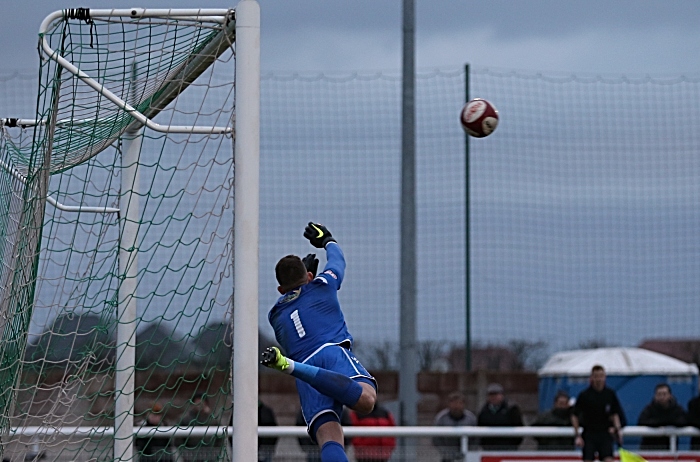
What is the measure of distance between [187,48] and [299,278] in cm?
157

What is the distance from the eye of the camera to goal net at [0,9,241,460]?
202 inches

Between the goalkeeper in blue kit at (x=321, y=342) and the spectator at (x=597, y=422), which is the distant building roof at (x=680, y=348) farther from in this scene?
the goalkeeper in blue kit at (x=321, y=342)

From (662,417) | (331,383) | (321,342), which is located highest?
Result: (321,342)

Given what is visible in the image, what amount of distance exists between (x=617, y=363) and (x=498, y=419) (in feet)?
10.4

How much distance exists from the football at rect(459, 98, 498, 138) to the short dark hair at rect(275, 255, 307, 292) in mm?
2061

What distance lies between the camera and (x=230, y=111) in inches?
196

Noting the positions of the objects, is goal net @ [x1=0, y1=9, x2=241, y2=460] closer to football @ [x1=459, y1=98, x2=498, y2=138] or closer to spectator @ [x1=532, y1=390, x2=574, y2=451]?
football @ [x1=459, y1=98, x2=498, y2=138]

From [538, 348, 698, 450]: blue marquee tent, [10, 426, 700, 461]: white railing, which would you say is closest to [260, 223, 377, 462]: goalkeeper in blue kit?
[10, 426, 700, 461]: white railing

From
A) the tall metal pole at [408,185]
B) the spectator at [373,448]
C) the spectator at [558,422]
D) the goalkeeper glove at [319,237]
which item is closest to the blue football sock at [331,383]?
the goalkeeper glove at [319,237]

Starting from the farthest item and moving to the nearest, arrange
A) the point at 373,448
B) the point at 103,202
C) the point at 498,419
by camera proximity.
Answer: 1. the point at 498,419
2. the point at 373,448
3. the point at 103,202

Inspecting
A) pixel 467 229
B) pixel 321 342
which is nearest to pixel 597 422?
pixel 467 229

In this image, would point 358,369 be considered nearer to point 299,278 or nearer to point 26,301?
point 299,278

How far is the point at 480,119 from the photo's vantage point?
740 centimetres

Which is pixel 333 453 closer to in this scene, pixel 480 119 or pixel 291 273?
pixel 291 273
